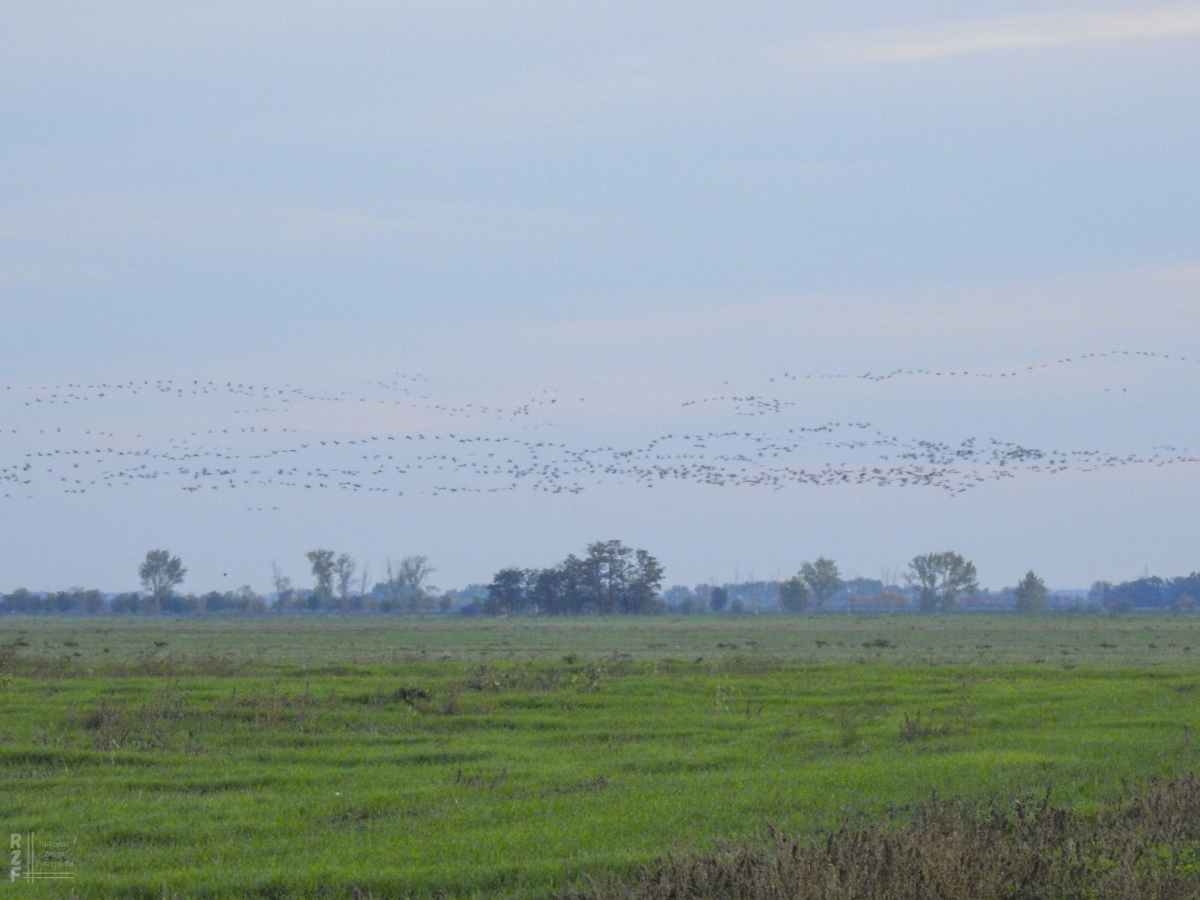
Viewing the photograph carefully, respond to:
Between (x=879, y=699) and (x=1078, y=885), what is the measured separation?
17121 mm

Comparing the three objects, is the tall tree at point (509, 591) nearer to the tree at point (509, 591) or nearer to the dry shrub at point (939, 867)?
the tree at point (509, 591)

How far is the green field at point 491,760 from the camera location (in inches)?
489

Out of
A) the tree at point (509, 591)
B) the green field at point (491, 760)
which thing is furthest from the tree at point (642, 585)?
the green field at point (491, 760)

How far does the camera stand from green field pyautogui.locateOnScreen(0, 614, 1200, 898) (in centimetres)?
1243

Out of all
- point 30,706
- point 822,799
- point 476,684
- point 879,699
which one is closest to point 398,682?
point 476,684

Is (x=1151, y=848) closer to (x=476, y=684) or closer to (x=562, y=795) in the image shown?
(x=562, y=795)

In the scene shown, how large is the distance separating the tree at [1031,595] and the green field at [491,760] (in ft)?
535

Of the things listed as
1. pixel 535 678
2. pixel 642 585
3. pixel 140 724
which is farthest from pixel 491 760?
pixel 642 585

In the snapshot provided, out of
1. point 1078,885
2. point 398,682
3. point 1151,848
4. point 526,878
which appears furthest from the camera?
point 398,682

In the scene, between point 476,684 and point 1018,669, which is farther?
point 1018,669

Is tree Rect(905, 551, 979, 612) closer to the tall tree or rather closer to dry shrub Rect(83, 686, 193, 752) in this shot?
the tall tree

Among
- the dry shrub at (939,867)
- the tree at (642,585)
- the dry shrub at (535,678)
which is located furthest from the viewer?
the tree at (642,585)

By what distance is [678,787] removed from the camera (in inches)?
632

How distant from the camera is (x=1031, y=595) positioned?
617ft
